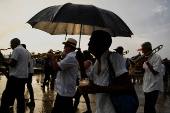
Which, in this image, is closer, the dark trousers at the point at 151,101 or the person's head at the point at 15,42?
the dark trousers at the point at 151,101

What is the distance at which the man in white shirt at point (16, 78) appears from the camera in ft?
10.9

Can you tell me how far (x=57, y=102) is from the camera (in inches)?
109

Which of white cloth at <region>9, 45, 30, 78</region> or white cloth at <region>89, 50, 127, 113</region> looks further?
white cloth at <region>9, 45, 30, 78</region>

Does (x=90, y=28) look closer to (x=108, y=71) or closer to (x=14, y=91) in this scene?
(x=108, y=71)

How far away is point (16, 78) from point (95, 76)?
2.59 metres

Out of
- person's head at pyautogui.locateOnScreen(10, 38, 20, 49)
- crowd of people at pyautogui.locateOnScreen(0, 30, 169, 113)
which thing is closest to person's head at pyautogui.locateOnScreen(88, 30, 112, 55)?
crowd of people at pyautogui.locateOnScreen(0, 30, 169, 113)

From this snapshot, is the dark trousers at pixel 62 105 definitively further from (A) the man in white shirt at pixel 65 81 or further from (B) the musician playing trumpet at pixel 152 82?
(B) the musician playing trumpet at pixel 152 82

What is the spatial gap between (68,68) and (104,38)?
1.53 metres

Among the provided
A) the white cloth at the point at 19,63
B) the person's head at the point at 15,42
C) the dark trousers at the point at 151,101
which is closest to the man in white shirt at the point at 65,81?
the white cloth at the point at 19,63

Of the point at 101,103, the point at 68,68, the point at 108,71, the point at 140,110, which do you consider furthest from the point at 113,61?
the point at 140,110

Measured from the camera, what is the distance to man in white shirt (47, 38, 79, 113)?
2715mm

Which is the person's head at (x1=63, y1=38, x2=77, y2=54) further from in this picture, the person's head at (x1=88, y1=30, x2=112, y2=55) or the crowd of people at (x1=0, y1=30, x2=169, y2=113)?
the person's head at (x1=88, y1=30, x2=112, y2=55)

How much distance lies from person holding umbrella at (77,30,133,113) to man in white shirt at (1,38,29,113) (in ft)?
8.38

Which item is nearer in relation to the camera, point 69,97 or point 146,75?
point 69,97
